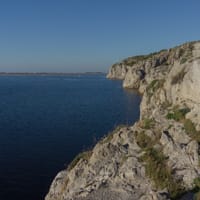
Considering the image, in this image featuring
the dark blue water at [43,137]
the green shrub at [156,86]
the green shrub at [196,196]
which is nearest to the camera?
the green shrub at [196,196]

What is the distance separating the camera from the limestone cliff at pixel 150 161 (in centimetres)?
2097

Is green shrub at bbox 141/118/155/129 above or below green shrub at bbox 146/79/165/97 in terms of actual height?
below

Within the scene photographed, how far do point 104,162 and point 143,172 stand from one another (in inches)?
140

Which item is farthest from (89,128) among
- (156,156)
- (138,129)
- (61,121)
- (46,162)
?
(156,156)

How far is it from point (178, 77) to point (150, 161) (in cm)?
1295

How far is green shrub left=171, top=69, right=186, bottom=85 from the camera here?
104ft

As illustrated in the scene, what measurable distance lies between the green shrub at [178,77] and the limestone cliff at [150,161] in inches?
41.3

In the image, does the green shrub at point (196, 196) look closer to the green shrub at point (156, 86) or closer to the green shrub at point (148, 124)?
the green shrub at point (148, 124)

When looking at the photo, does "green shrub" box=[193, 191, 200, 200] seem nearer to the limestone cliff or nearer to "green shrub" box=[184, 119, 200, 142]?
the limestone cliff

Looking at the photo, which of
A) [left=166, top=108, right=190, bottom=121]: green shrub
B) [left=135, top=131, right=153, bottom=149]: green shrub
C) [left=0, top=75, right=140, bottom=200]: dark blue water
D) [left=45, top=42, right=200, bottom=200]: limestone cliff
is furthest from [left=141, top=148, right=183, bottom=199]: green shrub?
[left=0, top=75, right=140, bottom=200]: dark blue water

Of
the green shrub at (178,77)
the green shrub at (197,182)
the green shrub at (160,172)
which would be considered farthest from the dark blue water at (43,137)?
the green shrub at (197,182)

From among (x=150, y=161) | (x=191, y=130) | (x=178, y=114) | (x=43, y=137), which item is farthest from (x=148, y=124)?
(x=43, y=137)

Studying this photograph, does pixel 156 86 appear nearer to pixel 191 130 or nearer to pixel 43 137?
pixel 43 137

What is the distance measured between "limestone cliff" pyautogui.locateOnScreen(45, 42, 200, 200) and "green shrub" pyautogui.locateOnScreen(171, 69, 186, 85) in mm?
1048
